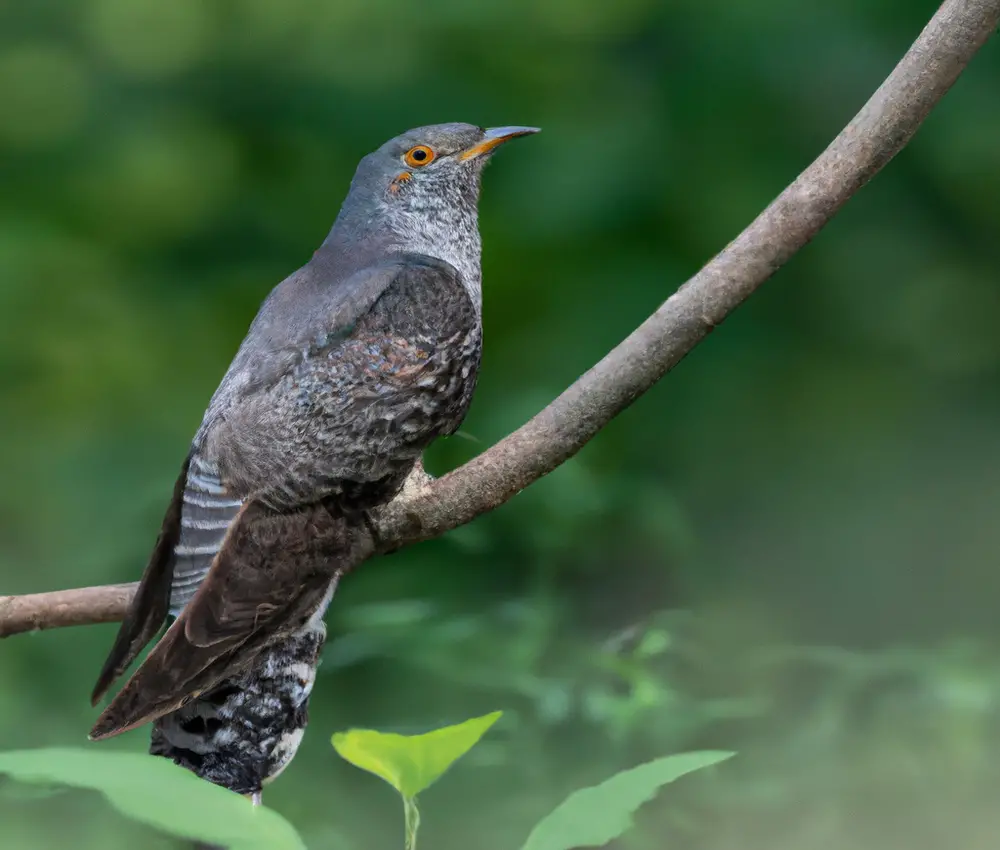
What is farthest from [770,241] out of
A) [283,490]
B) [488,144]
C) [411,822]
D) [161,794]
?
[161,794]

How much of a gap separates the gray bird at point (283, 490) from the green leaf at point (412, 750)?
119 cm

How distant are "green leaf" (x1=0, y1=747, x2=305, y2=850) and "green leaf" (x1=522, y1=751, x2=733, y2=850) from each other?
192mm

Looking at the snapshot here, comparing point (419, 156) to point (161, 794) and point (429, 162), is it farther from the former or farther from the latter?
point (161, 794)

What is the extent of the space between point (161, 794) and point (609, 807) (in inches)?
13.0

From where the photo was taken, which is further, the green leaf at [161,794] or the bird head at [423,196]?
the bird head at [423,196]

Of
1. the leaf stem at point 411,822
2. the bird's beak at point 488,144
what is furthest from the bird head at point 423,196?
the leaf stem at point 411,822

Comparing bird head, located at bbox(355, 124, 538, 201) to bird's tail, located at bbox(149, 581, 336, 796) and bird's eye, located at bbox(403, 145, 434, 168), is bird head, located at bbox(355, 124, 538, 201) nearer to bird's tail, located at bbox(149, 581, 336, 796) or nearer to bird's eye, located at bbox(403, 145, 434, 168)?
bird's eye, located at bbox(403, 145, 434, 168)

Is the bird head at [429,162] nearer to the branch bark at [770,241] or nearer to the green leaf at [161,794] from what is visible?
the branch bark at [770,241]

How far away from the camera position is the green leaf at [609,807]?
0.89 m

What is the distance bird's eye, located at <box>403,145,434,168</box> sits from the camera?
9.15 feet

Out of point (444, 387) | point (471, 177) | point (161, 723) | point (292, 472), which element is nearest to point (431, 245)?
point (471, 177)

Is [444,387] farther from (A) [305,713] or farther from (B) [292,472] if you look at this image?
(A) [305,713]

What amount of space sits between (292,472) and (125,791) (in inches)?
57.7

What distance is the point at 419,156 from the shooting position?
2.80 metres
